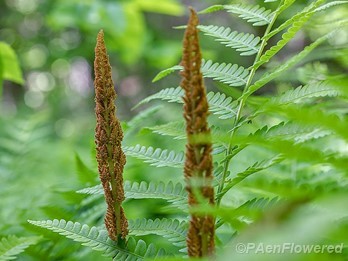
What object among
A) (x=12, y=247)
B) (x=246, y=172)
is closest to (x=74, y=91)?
(x=12, y=247)

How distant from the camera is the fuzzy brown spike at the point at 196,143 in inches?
28.5

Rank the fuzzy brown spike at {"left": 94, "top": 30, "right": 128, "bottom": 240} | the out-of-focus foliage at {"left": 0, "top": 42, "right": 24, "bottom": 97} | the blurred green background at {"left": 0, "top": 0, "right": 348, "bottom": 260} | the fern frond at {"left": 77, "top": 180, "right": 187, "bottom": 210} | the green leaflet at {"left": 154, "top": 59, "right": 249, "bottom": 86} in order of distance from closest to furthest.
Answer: the fuzzy brown spike at {"left": 94, "top": 30, "right": 128, "bottom": 240}
the fern frond at {"left": 77, "top": 180, "right": 187, "bottom": 210}
the green leaflet at {"left": 154, "top": 59, "right": 249, "bottom": 86}
the blurred green background at {"left": 0, "top": 0, "right": 348, "bottom": 260}
the out-of-focus foliage at {"left": 0, "top": 42, "right": 24, "bottom": 97}

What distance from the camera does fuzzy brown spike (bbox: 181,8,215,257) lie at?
0.72 meters

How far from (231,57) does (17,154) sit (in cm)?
332

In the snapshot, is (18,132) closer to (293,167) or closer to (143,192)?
(293,167)

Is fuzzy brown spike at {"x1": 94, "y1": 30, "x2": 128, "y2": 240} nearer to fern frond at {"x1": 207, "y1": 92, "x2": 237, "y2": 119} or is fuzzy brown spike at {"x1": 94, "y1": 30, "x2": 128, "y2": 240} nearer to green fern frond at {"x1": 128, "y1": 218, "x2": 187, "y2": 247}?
green fern frond at {"x1": 128, "y1": 218, "x2": 187, "y2": 247}

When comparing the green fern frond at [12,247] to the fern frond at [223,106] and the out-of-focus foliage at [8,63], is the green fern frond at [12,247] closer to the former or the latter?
the fern frond at [223,106]

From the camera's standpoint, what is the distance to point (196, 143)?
0.72m

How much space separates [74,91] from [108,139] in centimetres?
767

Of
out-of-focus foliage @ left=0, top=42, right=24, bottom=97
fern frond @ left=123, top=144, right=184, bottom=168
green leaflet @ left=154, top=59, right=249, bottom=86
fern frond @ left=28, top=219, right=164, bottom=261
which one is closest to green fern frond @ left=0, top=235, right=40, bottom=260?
fern frond @ left=28, top=219, right=164, bottom=261

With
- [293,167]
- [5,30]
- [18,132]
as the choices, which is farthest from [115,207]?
[5,30]

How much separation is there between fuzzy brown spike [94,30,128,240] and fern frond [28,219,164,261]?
0.07 meters

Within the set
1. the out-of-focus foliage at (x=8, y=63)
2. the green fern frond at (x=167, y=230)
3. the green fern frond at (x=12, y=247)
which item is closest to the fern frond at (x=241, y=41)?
the green fern frond at (x=167, y=230)

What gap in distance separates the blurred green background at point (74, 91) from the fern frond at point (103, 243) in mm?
289
